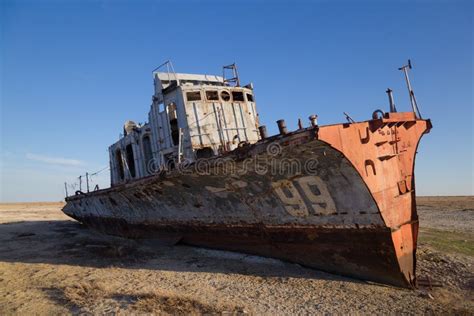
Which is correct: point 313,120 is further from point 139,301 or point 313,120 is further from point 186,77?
point 186,77

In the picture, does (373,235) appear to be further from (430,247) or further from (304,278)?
(430,247)

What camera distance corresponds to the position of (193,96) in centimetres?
980

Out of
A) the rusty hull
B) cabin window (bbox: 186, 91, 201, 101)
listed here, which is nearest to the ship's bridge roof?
cabin window (bbox: 186, 91, 201, 101)

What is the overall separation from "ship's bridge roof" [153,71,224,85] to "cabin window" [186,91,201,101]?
132 centimetres

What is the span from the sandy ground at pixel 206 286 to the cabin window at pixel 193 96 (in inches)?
158

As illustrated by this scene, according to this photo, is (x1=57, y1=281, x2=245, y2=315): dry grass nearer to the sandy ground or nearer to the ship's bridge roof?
the sandy ground

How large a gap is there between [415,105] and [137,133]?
8.56 meters

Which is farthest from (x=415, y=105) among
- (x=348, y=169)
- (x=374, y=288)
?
(x=374, y=288)

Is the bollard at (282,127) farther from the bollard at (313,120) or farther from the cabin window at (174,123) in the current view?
the cabin window at (174,123)

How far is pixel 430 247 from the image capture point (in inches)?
366

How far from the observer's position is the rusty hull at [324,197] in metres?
5.89

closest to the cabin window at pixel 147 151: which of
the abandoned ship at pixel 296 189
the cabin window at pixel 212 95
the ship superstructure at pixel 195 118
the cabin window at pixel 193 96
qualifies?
the ship superstructure at pixel 195 118

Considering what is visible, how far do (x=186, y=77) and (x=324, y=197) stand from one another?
6.69 metres

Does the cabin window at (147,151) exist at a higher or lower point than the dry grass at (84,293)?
higher
